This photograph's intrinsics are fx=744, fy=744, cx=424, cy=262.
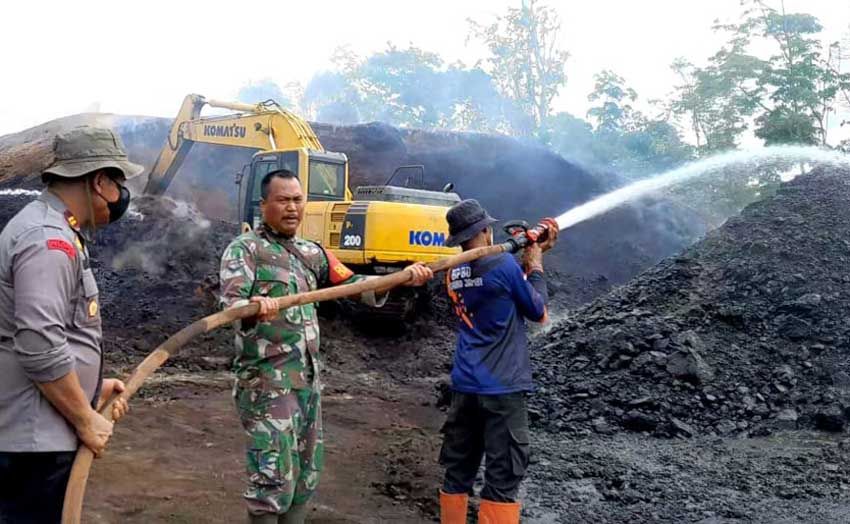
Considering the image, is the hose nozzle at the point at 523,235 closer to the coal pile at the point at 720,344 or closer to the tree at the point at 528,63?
the coal pile at the point at 720,344

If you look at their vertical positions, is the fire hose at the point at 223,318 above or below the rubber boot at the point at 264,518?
above

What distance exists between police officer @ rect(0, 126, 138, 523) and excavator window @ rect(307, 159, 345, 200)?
322 inches

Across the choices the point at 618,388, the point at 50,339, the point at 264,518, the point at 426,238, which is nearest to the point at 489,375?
the point at 264,518

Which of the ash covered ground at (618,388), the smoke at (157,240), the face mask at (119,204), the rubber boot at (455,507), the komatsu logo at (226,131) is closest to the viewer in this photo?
the face mask at (119,204)

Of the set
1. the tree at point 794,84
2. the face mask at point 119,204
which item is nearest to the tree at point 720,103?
the tree at point 794,84

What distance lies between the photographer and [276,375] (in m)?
3.07

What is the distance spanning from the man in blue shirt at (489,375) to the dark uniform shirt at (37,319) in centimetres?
190

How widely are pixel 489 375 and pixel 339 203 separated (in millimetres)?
6912

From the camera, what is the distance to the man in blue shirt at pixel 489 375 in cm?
351

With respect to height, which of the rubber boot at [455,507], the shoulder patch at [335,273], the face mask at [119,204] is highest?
the face mask at [119,204]

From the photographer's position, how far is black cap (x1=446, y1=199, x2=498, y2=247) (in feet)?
12.4

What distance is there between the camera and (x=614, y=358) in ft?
25.1

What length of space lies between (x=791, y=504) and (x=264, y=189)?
3.95 meters

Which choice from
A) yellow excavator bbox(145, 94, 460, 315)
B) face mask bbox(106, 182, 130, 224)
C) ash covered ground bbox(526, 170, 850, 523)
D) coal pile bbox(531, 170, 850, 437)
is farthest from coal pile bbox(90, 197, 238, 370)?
face mask bbox(106, 182, 130, 224)
